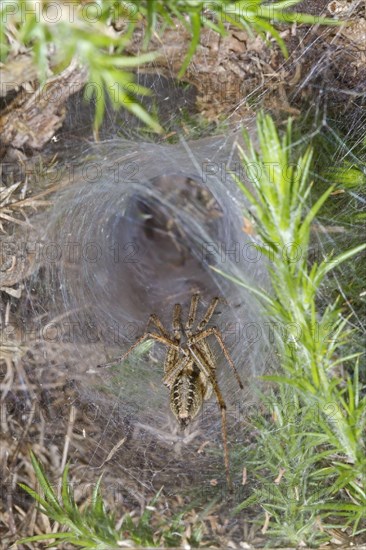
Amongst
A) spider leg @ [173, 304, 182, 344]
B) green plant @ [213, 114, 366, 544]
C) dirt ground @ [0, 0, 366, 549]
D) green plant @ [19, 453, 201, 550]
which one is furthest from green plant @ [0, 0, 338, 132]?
spider leg @ [173, 304, 182, 344]

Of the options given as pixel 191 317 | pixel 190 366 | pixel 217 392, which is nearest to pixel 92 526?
pixel 217 392

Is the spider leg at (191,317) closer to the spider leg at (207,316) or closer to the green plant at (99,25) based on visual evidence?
the spider leg at (207,316)

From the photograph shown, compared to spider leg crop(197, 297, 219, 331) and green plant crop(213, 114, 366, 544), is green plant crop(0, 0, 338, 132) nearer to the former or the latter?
green plant crop(213, 114, 366, 544)

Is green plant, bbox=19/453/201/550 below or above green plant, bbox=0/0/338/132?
below

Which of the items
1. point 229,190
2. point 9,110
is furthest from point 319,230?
point 9,110

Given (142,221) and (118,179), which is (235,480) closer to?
(118,179)

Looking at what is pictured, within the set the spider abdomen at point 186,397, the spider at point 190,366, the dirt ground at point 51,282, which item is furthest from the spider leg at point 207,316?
the dirt ground at point 51,282

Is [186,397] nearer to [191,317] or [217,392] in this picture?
[217,392]
